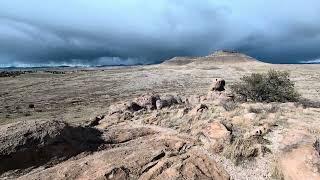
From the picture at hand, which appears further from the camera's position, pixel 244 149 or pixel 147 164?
pixel 244 149

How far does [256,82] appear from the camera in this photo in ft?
129

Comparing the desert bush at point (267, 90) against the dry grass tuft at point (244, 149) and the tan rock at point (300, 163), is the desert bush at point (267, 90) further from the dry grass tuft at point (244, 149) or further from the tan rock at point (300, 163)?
the tan rock at point (300, 163)

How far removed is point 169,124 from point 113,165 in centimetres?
675

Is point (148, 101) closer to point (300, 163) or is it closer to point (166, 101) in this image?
point (166, 101)

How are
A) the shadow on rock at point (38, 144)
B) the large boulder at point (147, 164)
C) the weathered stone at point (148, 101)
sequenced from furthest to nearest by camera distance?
the weathered stone at point (148, 101) → the shadow on rock at point (38, 144) → the large boulder at point (147, 164)

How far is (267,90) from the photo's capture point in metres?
37.6

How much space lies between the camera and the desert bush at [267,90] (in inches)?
1447

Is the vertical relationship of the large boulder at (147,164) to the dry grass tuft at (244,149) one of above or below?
below

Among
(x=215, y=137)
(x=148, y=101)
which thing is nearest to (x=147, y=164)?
(x=215, y=137)

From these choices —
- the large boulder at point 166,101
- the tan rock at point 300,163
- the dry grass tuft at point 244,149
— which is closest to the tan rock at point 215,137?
the dry grass tuft at point 244,149

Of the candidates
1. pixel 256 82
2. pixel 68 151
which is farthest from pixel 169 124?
pixel 256 82

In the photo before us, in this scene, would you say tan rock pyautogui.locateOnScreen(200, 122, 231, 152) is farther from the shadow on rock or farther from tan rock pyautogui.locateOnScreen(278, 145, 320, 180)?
the shadow on rock

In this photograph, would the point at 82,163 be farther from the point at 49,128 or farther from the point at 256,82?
the point at 256,82

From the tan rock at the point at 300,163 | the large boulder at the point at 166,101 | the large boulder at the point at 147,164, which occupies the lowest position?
the large boulder at the point at 166,101
